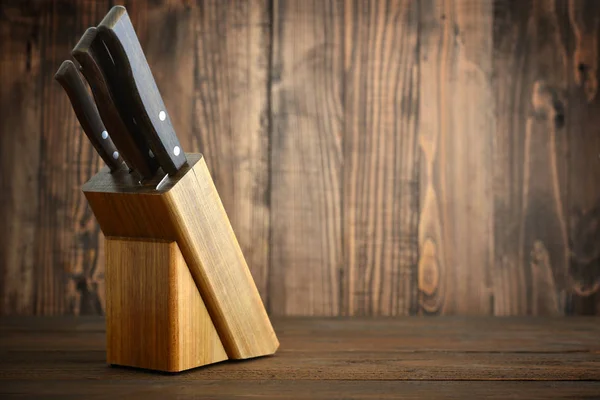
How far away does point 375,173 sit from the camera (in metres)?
1.25

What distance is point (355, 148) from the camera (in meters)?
1.25

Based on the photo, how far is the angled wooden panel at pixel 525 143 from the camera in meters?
1.26

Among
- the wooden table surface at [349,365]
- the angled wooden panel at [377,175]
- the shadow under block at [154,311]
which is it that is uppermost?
the angled wooden panel at [377,175]

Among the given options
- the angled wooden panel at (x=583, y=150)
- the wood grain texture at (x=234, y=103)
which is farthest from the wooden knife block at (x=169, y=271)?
the angled wooden panel at (x=583, y=150)

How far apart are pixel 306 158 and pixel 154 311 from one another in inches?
20.0

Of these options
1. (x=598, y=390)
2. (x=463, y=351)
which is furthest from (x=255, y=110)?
(x=598, y=390)

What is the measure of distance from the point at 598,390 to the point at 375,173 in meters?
0.59

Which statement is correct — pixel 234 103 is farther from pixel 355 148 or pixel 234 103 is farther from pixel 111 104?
pixel 111 104

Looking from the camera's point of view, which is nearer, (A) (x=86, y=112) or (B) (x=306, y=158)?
(A) (x=86, y=112)

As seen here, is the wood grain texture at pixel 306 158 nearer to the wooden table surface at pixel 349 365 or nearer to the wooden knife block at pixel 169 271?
the wooden table surface at pixel 349 365

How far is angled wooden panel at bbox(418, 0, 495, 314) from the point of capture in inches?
49.3

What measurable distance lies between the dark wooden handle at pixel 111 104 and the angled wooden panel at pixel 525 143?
2.32 ft

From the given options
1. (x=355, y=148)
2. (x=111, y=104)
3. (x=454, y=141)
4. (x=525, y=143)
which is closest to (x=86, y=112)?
(x=111, y=104)

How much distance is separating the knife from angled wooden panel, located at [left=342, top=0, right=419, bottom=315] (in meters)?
0.52
